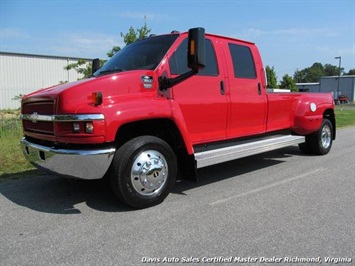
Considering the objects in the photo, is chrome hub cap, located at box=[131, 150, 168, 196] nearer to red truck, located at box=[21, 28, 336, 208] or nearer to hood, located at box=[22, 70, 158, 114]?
red truck, located at box=[21, 28, 336, 208]

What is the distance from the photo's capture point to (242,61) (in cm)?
648

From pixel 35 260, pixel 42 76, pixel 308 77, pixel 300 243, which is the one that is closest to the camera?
pixel 35 260

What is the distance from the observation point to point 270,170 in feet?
23.2

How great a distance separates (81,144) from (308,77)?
6085 inches

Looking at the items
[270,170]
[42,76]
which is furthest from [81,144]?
[42,76]

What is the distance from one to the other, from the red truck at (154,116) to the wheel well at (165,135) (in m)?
0.01

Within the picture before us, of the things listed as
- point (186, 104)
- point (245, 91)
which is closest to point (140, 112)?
point (186, 104)

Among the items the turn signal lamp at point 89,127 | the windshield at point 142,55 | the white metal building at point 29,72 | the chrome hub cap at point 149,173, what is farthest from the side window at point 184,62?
the white metal building at point 29,72

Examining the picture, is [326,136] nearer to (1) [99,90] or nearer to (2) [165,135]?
(2) [165,135]

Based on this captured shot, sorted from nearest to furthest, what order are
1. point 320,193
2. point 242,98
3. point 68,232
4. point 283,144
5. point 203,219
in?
point 68,232 → point 203,219 → point 320,193 → point 242,98 → point 283,144

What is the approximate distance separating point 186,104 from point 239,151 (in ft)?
4.10

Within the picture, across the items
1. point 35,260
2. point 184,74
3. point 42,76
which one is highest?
point 42,76

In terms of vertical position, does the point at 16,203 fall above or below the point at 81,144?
below

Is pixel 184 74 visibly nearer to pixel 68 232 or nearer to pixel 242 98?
pixel 242 98
